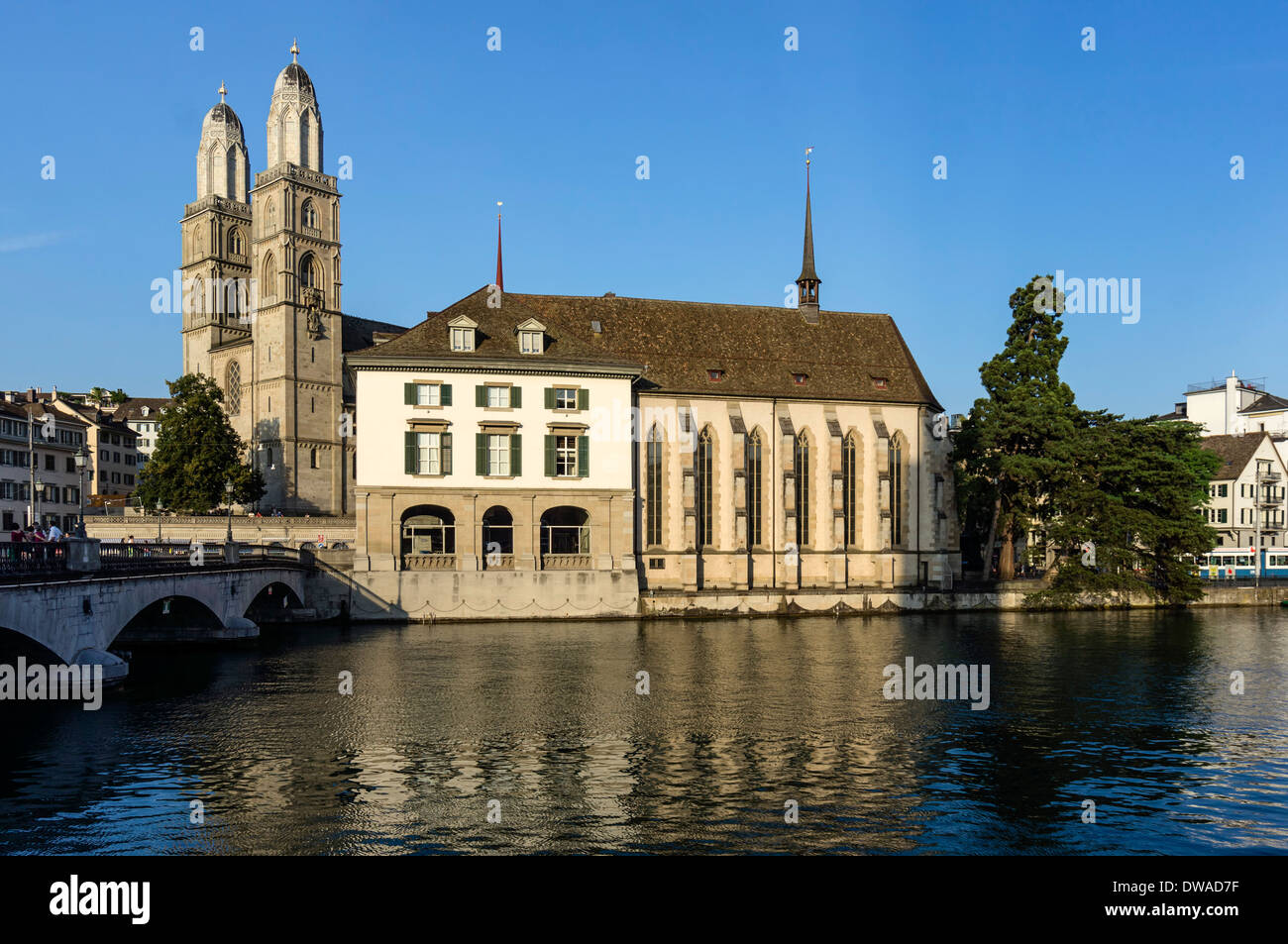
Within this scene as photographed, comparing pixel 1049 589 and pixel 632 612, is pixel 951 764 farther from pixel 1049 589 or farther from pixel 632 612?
pixel 1049 589

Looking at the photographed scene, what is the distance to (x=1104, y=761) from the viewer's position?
24.0 m

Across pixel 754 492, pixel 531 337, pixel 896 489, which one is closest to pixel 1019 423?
pixel 896 489

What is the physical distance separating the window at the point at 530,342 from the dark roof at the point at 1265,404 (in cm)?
9945

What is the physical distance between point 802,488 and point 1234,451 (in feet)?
183

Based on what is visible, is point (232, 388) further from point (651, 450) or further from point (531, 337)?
point (651, 450)

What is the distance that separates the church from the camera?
9856 centimetres

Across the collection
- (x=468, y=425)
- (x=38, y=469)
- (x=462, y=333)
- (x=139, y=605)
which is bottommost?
(x=139, y=605)

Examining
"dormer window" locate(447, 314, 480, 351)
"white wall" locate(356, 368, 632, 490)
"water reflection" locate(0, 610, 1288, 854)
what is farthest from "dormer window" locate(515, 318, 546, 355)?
"water reflection" locate(0, 610, 1288, 854)

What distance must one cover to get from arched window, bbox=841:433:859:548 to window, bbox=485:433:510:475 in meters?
24.4

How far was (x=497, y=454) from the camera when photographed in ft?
191

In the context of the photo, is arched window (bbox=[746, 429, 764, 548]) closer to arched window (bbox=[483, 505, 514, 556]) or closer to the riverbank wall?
the riverbank wall
